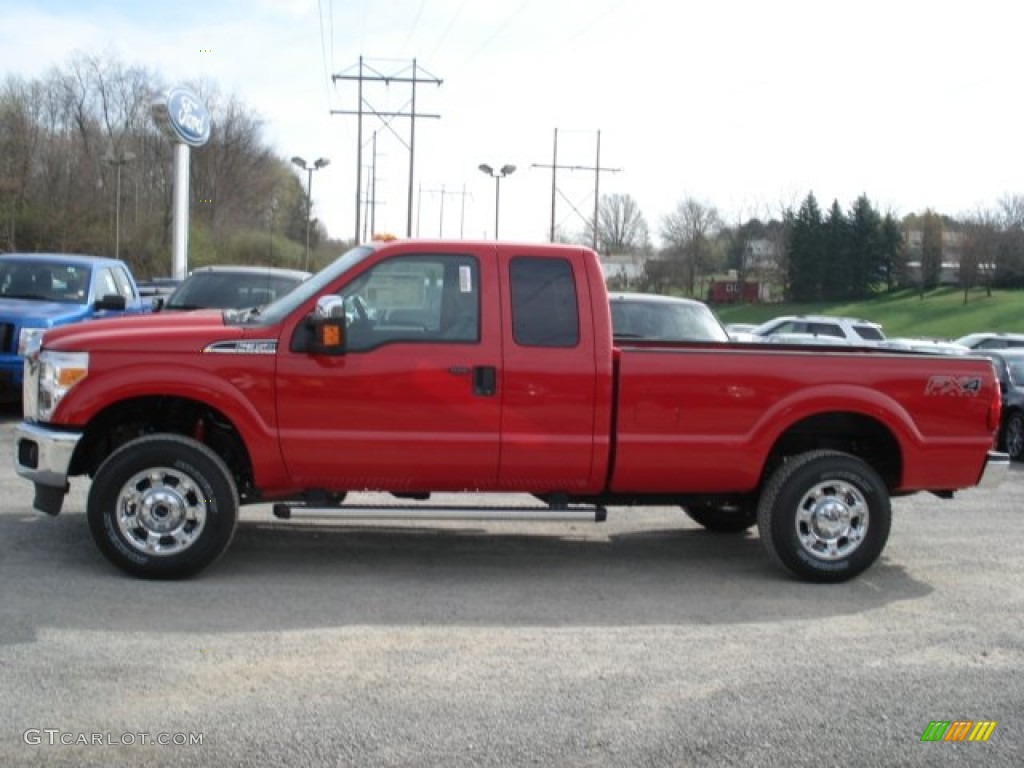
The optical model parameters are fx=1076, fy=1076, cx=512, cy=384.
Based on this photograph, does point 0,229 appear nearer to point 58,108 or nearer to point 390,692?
point 58,108

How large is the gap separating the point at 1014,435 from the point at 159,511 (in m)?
11.5

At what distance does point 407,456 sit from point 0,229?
173 ft

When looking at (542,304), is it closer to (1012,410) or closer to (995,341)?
(1012,410)

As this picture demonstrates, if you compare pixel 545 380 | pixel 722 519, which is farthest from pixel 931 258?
pixel 545 380

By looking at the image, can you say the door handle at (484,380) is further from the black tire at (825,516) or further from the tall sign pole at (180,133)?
the tall sign pole at (180,133)

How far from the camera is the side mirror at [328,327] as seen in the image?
6023mm

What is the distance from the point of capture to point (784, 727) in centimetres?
441

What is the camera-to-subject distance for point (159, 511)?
609 centimetres

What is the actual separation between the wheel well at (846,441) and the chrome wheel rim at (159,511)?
11.8 feet

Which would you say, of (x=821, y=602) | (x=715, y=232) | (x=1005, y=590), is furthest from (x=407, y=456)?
(x=715, y=232)

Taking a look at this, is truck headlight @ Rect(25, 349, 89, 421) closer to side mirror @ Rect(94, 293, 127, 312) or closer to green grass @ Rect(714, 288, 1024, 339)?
side mirror @ Rect(94, 293, 127, 312)

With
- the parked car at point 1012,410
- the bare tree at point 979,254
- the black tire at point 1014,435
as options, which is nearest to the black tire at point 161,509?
the parked car at point 1012,410

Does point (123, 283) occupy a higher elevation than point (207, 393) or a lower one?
higher

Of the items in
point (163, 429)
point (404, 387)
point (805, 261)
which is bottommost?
point (163, 429)
